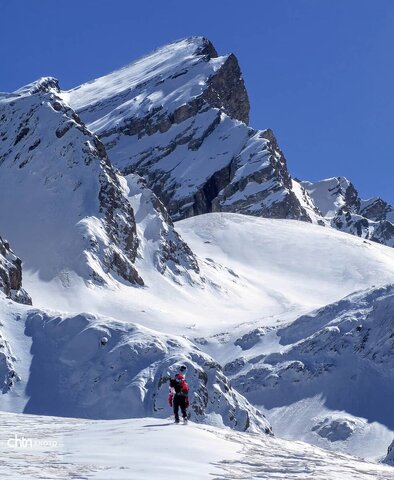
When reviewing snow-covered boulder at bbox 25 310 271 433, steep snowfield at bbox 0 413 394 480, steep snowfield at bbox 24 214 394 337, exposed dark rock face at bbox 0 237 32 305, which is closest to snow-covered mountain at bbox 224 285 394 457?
steep snowfield at bbox 24 214 394 337

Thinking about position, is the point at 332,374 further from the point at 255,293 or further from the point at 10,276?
the point at 255,293

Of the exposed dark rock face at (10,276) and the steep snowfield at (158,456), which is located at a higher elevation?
the exposed dark rock face at (10,276)

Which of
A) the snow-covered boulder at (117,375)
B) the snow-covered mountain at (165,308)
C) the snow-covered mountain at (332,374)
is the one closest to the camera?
the snow-covered boulder at (117,375)

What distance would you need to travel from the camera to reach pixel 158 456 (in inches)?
961

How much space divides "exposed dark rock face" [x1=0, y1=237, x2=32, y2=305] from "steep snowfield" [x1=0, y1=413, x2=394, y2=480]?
5401 cm

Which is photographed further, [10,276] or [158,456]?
[10,276]

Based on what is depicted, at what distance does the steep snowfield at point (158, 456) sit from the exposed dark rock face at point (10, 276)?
177 feet

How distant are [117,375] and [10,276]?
26.5 meters

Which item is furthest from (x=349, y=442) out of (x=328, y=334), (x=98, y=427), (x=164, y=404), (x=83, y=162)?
(x=98, y=427)

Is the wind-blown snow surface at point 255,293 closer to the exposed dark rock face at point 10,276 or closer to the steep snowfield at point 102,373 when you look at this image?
the exposed dark rock face at point 10,276

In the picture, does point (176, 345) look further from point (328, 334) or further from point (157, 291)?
point (157, 291)

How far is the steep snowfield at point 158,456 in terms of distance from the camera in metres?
22.6

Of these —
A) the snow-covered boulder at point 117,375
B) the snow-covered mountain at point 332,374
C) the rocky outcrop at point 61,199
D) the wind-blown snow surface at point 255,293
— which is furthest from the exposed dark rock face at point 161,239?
the snow-covered boulder at point 117,375

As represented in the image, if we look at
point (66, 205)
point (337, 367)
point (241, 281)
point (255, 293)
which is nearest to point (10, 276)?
point (337, 367)
